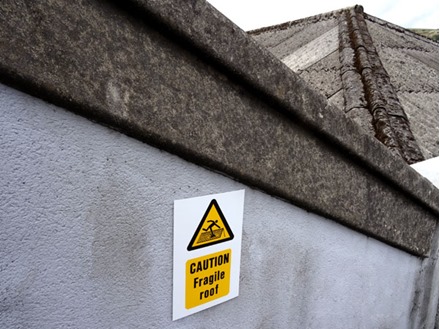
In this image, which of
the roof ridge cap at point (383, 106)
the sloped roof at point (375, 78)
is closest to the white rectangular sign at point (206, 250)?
the roof ridge cap at point (383, 106)

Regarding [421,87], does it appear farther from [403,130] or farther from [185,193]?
[185,193]

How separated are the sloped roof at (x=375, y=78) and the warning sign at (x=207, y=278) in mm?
1279

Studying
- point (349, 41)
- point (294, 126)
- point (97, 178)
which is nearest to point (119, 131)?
point (97, 178)

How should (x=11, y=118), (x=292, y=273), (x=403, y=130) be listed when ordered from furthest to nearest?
1. (x=403, y=130)
2. (x=292, y=273)
3. (x=11, y=118)

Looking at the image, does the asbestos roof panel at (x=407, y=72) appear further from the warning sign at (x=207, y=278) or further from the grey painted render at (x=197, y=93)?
the warning sign at (x=207, y=278)

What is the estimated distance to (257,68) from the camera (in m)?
1.11

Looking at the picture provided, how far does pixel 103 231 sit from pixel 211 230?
1.21ft

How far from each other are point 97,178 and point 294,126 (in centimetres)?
76

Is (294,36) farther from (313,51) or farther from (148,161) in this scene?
(148,161)

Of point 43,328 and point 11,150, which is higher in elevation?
point 11,150

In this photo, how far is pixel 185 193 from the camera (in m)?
1.06

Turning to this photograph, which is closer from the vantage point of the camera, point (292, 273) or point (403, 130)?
point (292, 273)

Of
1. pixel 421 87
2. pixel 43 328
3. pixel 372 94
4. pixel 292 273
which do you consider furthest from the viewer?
pixel 421 87

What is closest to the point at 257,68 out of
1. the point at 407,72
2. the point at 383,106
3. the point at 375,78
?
the point at 383,106
